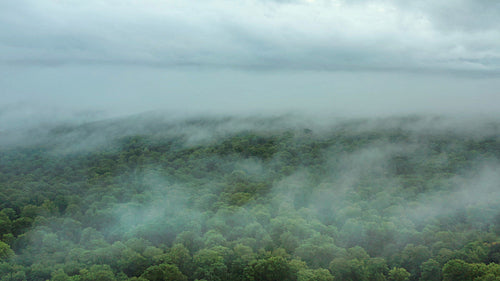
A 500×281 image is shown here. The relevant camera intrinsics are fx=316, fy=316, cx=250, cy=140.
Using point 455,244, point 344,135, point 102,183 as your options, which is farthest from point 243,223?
point 344,135

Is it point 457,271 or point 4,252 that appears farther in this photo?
point 4,252

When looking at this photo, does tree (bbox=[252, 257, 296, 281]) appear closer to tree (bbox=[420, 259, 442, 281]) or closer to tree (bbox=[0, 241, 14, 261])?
tree (bbox=[420, 259, 442, 281])

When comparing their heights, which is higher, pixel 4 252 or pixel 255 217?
pixel 255 217

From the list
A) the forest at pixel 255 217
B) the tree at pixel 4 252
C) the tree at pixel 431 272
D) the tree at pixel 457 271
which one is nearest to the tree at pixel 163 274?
the forest at pixel 255 217

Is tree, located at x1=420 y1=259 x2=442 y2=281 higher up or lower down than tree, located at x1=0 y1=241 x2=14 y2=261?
higher up

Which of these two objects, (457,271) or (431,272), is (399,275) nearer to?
(431,272)

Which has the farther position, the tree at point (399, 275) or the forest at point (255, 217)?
the forest at point (255, 217)

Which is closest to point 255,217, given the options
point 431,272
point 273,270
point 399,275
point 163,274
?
point 273,270

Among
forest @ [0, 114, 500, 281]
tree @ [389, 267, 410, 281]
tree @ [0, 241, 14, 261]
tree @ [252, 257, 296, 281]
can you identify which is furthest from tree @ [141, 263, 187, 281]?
tree @ [389, 267, 410, 281]

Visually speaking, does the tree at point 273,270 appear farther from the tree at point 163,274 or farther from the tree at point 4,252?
the tree at point 4,252
